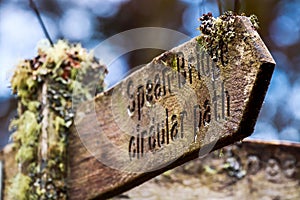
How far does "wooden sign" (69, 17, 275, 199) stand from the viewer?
0.82m

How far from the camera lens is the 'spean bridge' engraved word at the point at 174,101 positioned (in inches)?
34.3

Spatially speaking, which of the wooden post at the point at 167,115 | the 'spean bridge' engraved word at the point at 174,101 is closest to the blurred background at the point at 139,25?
the wooden post at the point at 167,115

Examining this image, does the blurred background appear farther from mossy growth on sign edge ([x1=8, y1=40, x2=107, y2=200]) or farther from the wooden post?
the wooden post

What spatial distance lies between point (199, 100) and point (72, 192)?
1.73 feet

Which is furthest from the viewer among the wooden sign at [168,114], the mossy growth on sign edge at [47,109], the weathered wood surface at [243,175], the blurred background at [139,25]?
the blurred background at [139,25]

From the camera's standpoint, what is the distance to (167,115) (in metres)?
0.99

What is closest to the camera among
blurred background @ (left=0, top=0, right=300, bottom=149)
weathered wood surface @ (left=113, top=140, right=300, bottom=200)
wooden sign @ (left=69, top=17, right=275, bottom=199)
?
wooden sign @ (left=69, top=17, right=275, bottom=199)

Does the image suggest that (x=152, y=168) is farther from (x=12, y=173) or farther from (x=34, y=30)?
(x=34, y=30)

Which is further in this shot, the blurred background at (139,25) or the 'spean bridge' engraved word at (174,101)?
the blurred background at (139,25)

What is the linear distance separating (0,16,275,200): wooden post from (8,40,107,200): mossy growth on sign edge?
0.12 feet

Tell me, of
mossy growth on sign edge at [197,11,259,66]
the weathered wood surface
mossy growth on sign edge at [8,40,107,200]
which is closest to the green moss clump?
mossy growth on sign edge at [197,11,259,66]

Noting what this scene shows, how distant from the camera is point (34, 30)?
2.56 meters

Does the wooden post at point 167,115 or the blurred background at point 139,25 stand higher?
the blurred background at point 139,25

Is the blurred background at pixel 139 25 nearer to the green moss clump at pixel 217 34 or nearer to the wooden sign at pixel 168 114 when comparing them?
the wooden sign at pixel 168 114
